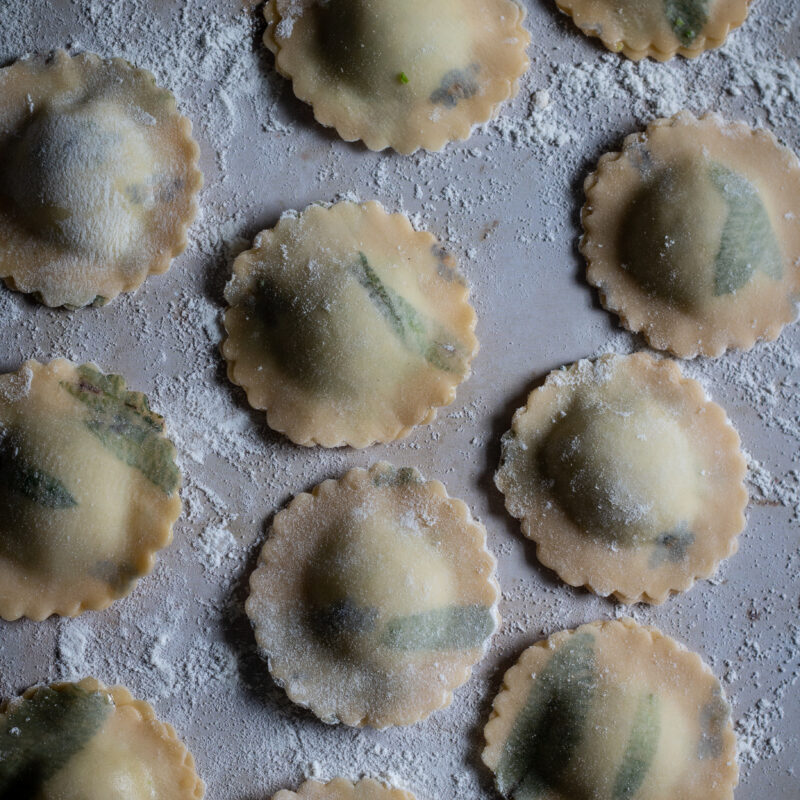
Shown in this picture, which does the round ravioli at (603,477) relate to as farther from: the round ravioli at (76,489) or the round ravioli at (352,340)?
the round ravioli at (76,489)

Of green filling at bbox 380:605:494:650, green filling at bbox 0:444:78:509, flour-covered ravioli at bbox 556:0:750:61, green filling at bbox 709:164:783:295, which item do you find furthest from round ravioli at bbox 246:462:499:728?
flour-covered ravioli at bbox 556:0:750:61

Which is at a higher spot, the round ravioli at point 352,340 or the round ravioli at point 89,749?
the round ravioli at point 352,340

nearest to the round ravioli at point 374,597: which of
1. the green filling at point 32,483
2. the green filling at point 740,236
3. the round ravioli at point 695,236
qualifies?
the green filling at point 32,483

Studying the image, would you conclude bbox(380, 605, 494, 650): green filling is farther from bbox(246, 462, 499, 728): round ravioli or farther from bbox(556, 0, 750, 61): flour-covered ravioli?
bbox(556, 0, 750, 61): flour-covered ravioli

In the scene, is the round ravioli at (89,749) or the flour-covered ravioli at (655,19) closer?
the round ravioli at (89,749)

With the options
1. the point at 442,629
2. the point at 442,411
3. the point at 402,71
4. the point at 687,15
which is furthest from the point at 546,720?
the point at 687,15
